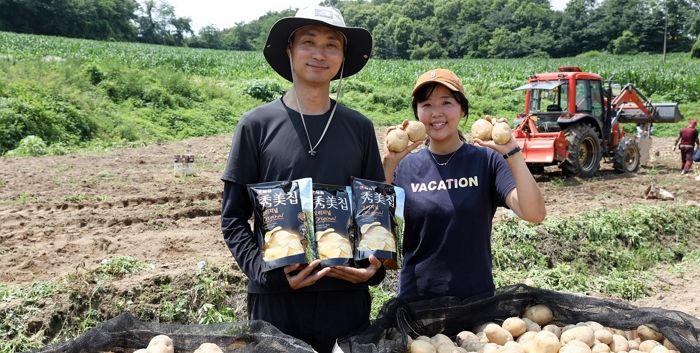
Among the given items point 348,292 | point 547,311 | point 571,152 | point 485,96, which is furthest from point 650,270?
point 485,96

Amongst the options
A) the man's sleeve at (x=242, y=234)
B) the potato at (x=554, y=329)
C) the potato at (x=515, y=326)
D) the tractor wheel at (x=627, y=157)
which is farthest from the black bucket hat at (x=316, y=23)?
the tractor wheel at (x=627, y=157)

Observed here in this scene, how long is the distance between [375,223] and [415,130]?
0.69 metres

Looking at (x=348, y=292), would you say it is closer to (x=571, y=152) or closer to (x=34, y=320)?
(x=34, y=320)

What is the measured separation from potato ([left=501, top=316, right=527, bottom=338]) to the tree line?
54.3 m

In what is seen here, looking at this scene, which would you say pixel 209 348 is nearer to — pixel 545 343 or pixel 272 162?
pixel 272 162

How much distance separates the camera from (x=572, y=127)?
1117 cm

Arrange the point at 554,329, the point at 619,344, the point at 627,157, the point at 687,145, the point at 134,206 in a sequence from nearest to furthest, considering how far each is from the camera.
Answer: the point at 619,344
the point at 554,329
the point at 134,206
the point at 627,157
the point at 687,145

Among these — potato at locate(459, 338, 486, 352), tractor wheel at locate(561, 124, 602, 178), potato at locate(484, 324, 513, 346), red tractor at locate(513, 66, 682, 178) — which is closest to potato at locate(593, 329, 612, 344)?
potato at locate(484, 324, 513, 346)

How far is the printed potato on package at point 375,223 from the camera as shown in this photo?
209 centimetres

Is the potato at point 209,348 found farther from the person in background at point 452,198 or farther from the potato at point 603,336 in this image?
the potato at point 603,336

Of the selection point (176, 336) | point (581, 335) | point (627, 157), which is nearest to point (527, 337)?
point (581, 335)

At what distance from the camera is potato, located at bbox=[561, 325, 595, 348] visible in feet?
7.60

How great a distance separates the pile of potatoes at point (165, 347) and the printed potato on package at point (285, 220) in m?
0.32

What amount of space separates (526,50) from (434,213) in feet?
234
